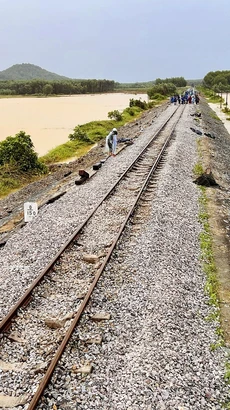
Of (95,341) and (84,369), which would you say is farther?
(95,341)

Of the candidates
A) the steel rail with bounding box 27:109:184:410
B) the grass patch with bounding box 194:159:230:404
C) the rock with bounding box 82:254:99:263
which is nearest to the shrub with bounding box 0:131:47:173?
the grass patch with bounding box 194:159:230:404

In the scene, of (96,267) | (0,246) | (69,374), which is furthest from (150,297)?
(0,246)

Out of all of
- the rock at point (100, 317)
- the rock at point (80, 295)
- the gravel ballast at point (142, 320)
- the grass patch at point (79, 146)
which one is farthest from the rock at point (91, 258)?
the grass patch at point (79, 146)

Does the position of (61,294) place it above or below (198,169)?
below

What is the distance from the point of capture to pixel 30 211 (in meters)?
12.6

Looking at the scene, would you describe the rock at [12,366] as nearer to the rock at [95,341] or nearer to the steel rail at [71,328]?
the steel rail at [71,328]

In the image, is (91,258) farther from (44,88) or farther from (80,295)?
(44,88)

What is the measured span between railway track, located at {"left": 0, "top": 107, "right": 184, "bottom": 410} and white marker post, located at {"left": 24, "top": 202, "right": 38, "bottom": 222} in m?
1.96

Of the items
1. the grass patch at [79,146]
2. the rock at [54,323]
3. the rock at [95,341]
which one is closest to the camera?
the rock at [95,341]

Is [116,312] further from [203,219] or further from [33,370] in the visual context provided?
[203,219]

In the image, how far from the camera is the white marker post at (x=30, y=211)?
1248 cm

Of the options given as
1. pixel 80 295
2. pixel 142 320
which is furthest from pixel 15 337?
pixel 142 320

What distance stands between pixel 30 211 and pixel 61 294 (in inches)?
214

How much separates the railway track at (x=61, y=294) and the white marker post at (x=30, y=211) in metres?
1.96
